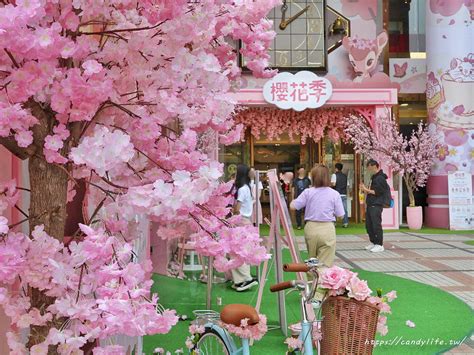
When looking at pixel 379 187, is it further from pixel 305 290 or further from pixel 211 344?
pixel 305 290

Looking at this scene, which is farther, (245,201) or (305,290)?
(245,201)

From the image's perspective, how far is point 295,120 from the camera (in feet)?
→ 48.4

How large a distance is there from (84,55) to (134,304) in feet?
1.97

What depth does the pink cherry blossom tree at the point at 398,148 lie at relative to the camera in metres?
13.0

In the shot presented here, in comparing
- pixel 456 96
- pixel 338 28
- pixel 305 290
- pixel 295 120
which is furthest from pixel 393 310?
pixel 338 28

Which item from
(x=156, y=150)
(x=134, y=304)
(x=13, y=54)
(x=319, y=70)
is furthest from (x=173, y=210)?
(x=319, y=70)

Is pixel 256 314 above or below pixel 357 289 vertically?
below

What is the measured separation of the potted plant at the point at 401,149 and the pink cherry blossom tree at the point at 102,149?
40.0 ft

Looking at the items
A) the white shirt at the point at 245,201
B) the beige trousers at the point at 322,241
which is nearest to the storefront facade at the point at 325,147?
the white shirt at the point at 245,201

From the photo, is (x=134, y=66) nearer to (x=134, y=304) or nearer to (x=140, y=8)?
(x=140, y=8)

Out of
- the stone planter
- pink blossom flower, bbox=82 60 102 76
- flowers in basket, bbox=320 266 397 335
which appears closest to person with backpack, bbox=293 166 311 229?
the stone planter

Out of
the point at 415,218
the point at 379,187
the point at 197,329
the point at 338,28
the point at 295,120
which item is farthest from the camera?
the point at 338,28

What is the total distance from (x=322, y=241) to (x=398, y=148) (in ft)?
29.4

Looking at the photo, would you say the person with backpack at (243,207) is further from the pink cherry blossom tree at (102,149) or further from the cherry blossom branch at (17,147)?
the cherry blossom branch at (17,147)
